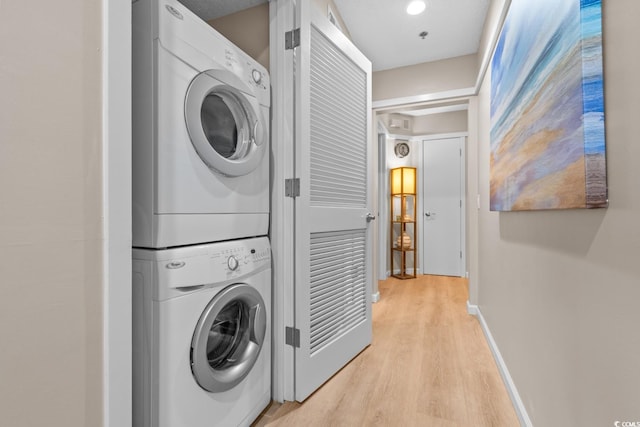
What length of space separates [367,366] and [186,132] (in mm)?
1696

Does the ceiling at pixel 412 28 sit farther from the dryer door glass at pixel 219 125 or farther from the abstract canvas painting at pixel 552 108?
the dryer door glass at pixel 219 125

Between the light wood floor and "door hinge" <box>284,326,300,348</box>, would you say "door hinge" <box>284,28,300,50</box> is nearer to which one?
"door hinge" <box>284,326,300,348</box>

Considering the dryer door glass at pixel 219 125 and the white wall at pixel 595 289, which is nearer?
the white wall at pixel 595 289

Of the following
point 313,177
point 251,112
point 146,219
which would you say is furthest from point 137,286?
point 313,177

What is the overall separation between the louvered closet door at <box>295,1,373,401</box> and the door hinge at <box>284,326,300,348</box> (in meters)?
0.02

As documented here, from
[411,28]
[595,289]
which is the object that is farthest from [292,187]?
[411,28]

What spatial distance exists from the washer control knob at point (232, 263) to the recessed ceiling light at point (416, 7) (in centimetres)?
236

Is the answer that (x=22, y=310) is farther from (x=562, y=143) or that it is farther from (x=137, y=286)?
(x=562, y=143)

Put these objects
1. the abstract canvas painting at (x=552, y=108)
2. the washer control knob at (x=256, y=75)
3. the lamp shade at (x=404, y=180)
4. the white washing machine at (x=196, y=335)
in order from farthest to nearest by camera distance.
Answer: the lamp shade at (x=404, y=180)
the washer control knob at (x=256, y=75)
the white washing machine at (x=196, y=335)
the abstract canvas painting at (x=552, y=108)

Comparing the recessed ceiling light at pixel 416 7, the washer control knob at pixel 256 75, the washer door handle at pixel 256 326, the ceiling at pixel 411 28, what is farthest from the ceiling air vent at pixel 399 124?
the washer door handle at pixel 256 326

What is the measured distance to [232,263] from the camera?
125 centimetres

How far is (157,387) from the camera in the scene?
3.24ft

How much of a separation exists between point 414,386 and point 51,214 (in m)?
1.79

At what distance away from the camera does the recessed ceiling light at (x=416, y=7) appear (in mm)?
2378
